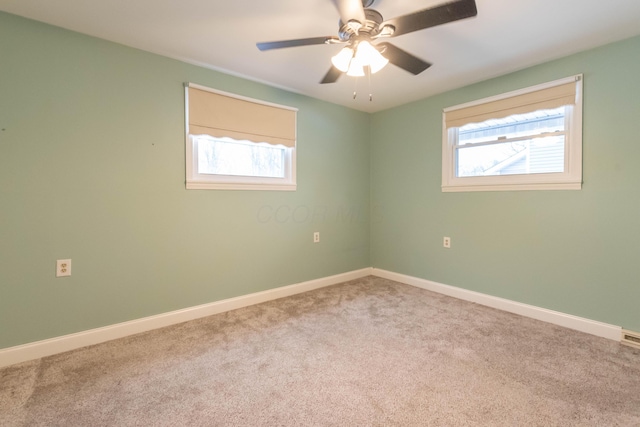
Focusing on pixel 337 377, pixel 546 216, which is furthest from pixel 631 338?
pixel 337 377

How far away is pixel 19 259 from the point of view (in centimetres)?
190

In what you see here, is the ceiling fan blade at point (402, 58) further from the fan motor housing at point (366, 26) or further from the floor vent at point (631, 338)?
the floor vent at point (631, 338)

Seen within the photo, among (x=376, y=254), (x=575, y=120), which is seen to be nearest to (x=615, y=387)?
(x=575, y=120)

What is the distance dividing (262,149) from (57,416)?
242 cm

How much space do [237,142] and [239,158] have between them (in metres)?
0.15

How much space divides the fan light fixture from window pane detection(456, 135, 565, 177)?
1.74 meters

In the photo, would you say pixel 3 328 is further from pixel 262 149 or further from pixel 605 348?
pixel 605 348

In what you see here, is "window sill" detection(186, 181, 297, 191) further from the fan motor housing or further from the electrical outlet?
the fan motor housing

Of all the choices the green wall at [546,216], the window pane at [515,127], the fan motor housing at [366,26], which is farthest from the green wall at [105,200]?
the window pane at [515,127]

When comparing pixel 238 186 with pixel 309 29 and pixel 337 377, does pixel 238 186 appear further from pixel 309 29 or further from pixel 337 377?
pixel 337 377

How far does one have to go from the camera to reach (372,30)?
1.66 meters

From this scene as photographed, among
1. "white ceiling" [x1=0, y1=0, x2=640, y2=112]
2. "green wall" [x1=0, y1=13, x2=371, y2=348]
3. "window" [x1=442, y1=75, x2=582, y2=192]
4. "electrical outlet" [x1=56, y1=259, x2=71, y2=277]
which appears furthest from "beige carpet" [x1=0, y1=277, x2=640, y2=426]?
"white ceiling" [x1=0, y1=0, x2=640, y2=112]

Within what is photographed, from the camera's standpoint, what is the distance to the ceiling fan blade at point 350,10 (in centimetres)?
142

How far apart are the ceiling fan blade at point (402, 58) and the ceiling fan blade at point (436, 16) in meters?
0.17
